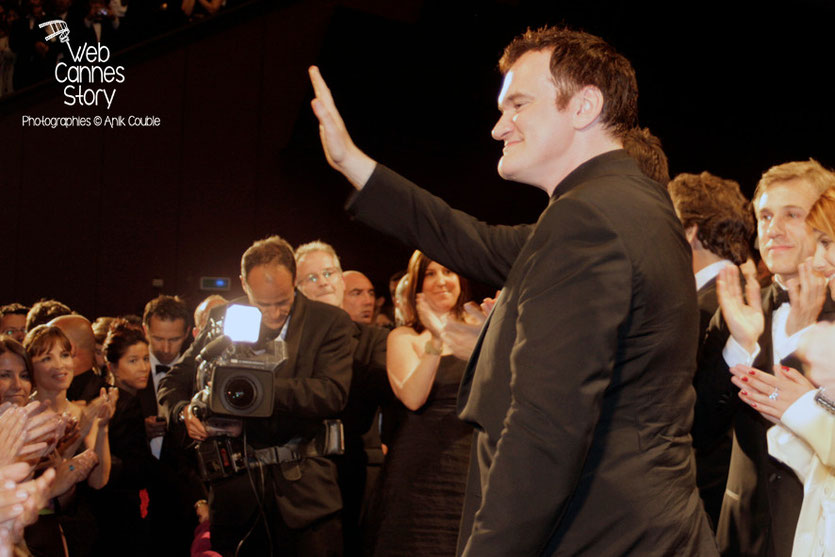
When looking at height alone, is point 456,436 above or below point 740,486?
below

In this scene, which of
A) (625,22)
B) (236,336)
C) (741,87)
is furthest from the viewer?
(741,87)

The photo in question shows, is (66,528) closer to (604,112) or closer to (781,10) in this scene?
(604,112)

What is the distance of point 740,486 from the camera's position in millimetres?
2303

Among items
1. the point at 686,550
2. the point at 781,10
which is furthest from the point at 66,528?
the point at 781,10

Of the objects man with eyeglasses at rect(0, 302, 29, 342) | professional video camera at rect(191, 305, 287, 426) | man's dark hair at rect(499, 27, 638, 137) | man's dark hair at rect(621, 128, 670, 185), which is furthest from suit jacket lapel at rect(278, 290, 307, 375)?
man with eyeglasses at rect(0, 302, 29, 342)

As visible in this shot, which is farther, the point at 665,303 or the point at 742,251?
the point at 742,251

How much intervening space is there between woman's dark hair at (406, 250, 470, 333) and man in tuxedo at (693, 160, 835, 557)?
3.59 ft

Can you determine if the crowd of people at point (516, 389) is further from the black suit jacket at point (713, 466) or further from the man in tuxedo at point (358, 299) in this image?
the man in tuxedo at point (358, 299)

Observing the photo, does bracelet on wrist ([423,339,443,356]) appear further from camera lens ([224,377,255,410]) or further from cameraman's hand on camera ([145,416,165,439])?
cameraman's hand on camera ([145,416,165,439])

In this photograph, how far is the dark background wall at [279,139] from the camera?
285 inches

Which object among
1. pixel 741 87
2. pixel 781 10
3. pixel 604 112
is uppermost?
pixel 781 10

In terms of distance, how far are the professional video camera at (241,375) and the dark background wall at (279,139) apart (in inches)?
182

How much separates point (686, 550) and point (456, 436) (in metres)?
1.81

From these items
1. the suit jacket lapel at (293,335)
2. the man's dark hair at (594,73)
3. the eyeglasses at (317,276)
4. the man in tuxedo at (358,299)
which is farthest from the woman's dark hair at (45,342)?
the man's dark hair at (594,73)
